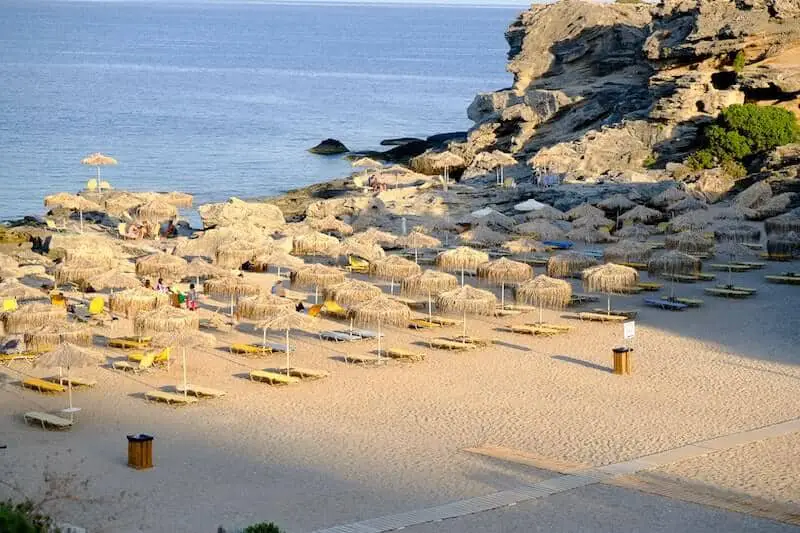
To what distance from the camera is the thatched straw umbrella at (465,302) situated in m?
25.8

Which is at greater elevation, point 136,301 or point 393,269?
point 393,269

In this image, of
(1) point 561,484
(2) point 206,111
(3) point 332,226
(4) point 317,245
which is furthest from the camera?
(2) point 206,111

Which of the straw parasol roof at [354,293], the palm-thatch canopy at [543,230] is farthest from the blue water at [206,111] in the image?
the straw parasol roof at [354,293]

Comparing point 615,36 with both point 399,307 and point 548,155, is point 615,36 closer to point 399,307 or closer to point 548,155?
point 548,155

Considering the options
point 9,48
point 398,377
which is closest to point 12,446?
point 398,377

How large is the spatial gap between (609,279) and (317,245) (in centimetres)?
900

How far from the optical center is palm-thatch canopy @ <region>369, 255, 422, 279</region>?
29.4 m

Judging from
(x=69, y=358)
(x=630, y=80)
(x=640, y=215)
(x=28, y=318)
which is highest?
(x=630, y=80)

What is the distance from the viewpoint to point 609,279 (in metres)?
27.9

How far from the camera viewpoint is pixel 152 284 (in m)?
30.3

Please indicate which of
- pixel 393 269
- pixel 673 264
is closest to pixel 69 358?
pixel 393 269

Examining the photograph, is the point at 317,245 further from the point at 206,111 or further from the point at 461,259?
the point at 206,111

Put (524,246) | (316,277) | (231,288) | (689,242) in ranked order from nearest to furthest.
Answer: (231,288) < (316,277) < (689,242) < (524,246)

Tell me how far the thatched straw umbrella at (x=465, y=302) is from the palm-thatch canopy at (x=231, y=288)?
412 cm
